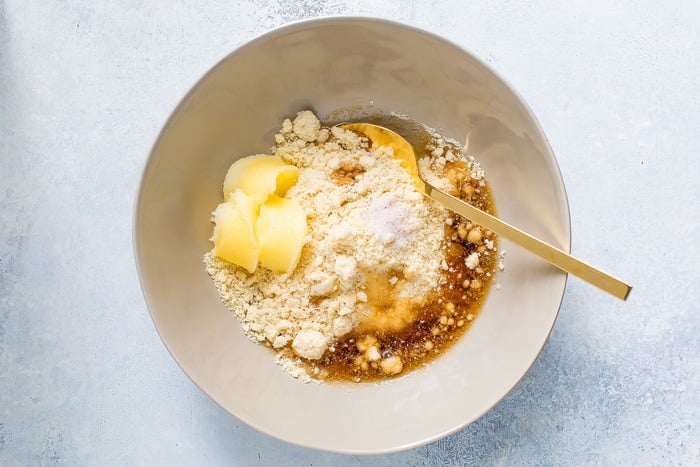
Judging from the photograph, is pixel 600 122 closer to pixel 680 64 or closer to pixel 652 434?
pixel 680 64

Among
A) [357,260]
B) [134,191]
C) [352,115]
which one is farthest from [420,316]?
[134,191]

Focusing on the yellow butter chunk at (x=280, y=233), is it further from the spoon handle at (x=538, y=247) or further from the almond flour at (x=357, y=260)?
the spoon handle at (x=538, y=247)

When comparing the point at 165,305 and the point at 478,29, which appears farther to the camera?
the point at 478,29

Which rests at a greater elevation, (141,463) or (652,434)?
(652,434)

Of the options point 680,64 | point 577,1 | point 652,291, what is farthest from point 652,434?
point 577,1

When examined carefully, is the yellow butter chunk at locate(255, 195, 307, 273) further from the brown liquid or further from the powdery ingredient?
the brown liquid

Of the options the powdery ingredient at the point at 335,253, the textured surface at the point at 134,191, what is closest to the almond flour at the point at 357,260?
the powdery ingredient at the point at 335,253

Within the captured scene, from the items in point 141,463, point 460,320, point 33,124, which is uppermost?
point 33,124
